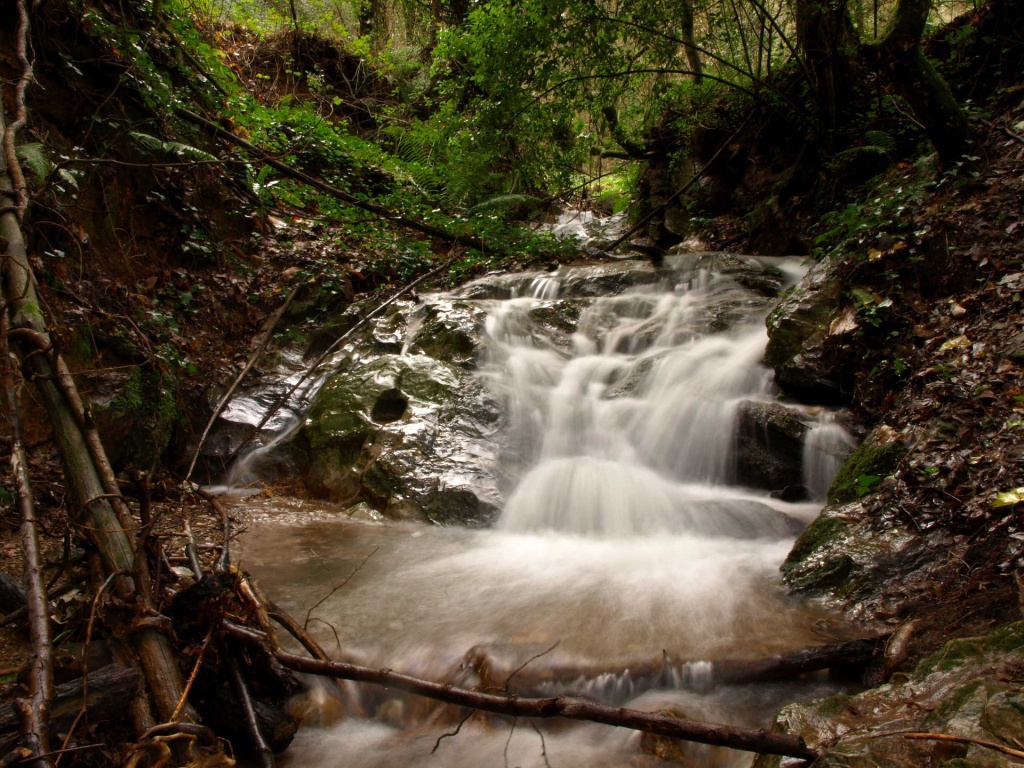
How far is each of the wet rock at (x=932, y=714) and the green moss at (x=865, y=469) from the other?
5.17 feet

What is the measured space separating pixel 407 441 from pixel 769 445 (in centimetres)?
325

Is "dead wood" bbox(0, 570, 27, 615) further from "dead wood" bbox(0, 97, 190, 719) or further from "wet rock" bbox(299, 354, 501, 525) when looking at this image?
"wet rock" bbox(299, 354, 501, 525)

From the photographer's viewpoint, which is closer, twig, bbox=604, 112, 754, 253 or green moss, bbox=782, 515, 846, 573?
green moss, bbox=782, 515, 846, 573

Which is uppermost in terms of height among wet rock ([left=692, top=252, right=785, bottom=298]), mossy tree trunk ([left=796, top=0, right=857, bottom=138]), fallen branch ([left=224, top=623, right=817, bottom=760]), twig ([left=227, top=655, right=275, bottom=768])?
mossy tree trunk ([left=796, top=0, right=857, bottom=138])

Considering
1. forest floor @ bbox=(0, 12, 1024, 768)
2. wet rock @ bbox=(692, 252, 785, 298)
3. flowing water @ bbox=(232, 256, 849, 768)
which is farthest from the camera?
wet rock @ bbox=(692, 252, 785, 298)

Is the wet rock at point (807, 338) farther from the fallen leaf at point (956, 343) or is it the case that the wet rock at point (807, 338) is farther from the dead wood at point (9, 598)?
the dead wood at point (9, 598)

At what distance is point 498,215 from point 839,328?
6.04 meters

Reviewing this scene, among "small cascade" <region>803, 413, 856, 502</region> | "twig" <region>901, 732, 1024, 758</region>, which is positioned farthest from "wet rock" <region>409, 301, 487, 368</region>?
"twig" <region>901, 732, 1024, 758</region>

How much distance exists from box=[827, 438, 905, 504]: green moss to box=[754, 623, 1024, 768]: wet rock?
1576mm

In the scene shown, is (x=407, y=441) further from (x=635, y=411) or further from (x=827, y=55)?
(x=827, y=55)

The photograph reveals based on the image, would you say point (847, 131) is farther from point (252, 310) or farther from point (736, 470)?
point (252, 310)

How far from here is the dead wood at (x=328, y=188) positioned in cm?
582

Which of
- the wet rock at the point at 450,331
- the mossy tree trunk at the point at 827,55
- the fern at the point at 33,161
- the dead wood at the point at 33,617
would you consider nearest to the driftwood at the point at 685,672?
the dead wood at the point at 33,617

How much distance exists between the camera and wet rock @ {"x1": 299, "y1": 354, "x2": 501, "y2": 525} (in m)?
4.98
